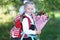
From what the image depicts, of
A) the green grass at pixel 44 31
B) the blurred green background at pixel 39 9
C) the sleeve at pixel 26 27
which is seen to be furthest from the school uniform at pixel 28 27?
the green grass at pixel 44 31

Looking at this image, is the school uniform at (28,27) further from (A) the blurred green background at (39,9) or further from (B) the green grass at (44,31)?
(B) the green grass at (44,31)

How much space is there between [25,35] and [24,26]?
0.32 feet

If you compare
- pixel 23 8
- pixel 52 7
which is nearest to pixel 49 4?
pixel 52 7

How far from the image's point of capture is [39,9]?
10.2 feet

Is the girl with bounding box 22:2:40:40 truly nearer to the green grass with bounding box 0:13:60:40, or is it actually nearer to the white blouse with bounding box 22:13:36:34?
the white blouse with bounding box 22:13:36:34

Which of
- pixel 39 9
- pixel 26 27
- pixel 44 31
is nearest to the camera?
pixel 26 27

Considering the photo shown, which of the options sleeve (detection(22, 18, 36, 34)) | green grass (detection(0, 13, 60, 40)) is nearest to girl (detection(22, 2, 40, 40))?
sleeve (detection(22, 18, 36, 34))

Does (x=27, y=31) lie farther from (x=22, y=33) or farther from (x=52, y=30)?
(x=52, y=30)

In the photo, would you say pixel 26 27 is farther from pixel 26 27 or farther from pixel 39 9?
pixel 39 9

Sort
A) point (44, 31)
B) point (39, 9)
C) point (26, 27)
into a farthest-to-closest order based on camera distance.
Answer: point (44, 31)
point (39, 9)
point (26, 27)

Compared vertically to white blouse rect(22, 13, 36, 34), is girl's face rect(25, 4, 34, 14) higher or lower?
higher

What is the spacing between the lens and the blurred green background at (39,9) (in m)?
4.41

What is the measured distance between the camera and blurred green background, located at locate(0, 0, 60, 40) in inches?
174

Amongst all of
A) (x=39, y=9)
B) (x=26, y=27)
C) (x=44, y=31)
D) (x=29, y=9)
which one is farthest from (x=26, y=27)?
(x=44, y=31)
